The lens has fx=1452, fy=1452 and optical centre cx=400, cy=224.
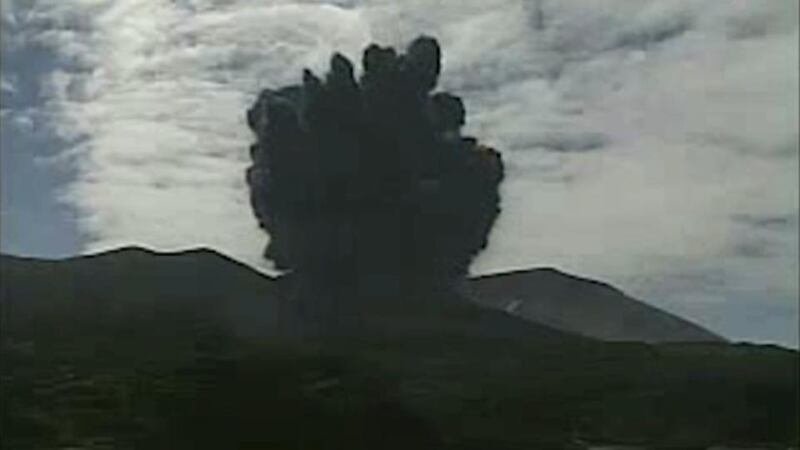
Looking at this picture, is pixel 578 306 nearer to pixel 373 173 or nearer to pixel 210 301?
pixel 373 173

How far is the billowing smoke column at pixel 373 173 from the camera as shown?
8.00 feet

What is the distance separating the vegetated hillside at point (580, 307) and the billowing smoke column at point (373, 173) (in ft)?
0.27

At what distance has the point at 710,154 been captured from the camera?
2.19 meters

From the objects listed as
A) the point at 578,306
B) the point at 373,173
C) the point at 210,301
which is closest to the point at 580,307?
the point at 578,306

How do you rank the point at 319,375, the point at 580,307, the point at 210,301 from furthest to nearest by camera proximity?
the point at 210,301, the point at 319,375, the point at 580,307

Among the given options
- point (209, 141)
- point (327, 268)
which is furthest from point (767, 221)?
point (209, 141)

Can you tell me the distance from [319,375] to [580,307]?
47cm

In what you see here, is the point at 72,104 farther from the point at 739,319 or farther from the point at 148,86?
the point at 739,319

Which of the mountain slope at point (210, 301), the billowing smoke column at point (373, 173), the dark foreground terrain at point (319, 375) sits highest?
the billowing smoke column at point (373, 173)

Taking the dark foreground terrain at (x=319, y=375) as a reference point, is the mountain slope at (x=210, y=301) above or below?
above

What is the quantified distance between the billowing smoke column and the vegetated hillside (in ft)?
0.27

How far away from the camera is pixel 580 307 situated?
7.54 ft

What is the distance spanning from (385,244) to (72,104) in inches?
30.0

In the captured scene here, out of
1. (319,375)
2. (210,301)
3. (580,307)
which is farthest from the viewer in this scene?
(210,301)
